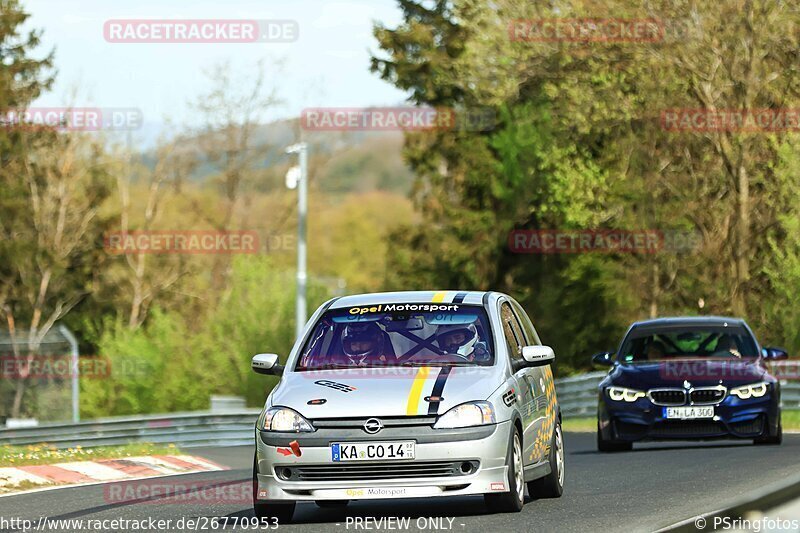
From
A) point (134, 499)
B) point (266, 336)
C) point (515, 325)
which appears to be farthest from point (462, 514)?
point (266, 336)

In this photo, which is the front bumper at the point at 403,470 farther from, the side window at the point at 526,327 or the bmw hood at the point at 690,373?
the bmw hood at the point at 690,373

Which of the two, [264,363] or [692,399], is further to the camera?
[692,399]

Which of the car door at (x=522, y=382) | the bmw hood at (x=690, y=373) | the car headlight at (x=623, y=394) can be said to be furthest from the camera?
the car headlight at (x=623, y=394)

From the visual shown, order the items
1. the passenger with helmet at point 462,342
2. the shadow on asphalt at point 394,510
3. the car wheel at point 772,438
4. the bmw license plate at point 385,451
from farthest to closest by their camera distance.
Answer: the car wheel at point 772,438 → the passenger with helmet at point 462,342 → the shadow on asphalt at point 394,510 → the bmw license plate at point 385,451

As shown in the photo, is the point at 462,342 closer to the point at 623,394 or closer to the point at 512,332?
the point at 512,332

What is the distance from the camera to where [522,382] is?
38.8 feet

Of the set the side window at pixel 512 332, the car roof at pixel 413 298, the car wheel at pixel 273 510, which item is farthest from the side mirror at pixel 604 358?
the car wheel at pixel 273 510

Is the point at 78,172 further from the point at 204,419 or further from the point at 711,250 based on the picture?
the point at 204,419

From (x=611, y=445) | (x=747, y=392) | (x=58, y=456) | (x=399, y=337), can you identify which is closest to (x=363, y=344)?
(x=399, y=337)

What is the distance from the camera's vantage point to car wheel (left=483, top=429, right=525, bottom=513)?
1087cm

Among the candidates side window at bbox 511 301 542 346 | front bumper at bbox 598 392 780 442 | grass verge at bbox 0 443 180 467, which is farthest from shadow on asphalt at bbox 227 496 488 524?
grass verge at bbox 0 443 180 467

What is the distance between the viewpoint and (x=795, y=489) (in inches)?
280

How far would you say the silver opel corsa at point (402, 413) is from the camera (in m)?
10.6

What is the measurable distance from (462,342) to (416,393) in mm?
1139
